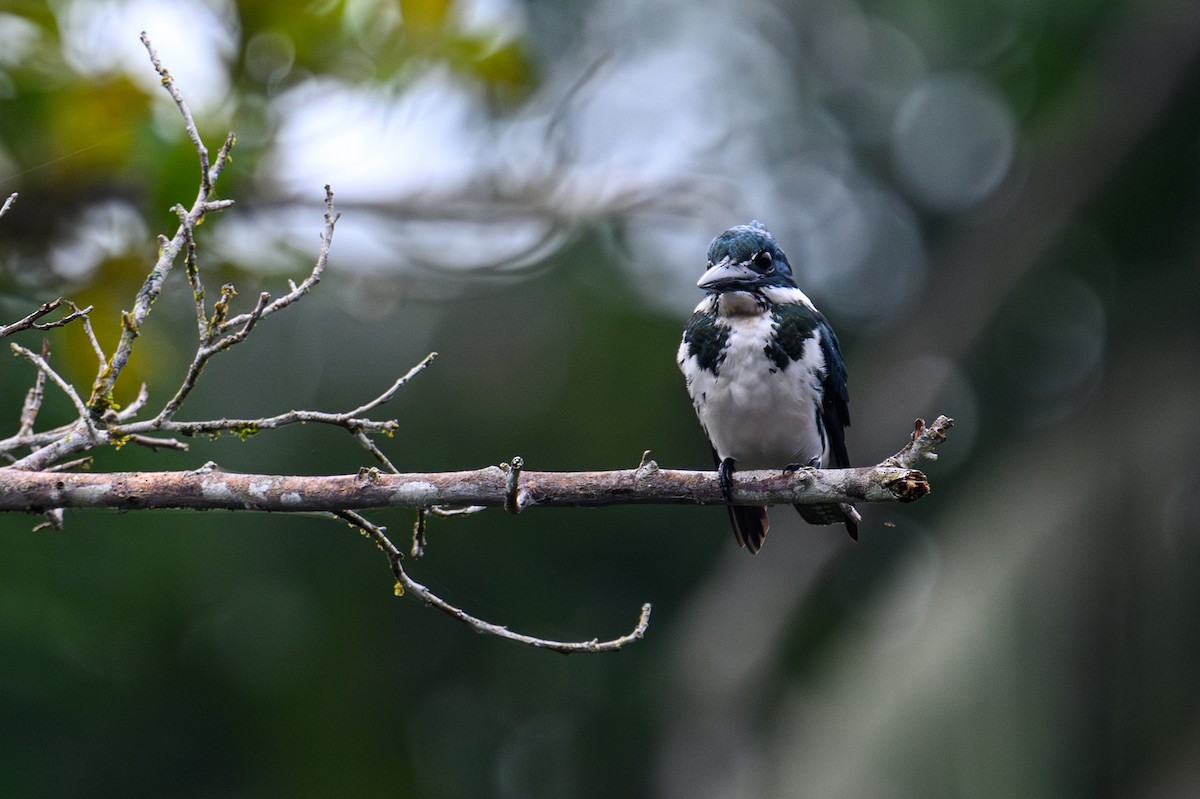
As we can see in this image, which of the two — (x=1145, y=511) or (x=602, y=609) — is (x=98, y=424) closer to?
(x=1145, y=511)

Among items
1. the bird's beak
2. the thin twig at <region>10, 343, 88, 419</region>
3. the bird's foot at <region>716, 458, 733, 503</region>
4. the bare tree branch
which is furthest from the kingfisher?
the thin twig at <region>10, 343, 88, 419</region>

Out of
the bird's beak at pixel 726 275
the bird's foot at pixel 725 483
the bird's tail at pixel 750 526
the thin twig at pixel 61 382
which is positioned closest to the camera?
the thin twig at pixel 61 382

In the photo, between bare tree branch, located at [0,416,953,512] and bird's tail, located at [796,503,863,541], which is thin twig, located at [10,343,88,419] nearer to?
bare tree branch, located at [0,416,953,512]

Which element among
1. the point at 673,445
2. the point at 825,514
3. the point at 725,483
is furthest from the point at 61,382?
the point at 673,445

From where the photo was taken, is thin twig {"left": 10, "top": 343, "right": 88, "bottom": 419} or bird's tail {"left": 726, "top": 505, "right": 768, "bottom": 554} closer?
thin twig {"left": 10, "top": 343, "right": 88, "bottom": 419}

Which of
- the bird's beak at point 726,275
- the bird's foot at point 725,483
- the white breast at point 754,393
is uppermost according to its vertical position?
the bird's beak at point 726,275

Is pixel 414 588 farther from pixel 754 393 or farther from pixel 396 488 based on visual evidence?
pixel 754 393

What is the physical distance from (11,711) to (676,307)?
6054 mm

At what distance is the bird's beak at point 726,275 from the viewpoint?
4113 millimetres

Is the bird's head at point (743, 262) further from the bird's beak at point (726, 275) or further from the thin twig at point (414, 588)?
the thin twig at point (414, 588)

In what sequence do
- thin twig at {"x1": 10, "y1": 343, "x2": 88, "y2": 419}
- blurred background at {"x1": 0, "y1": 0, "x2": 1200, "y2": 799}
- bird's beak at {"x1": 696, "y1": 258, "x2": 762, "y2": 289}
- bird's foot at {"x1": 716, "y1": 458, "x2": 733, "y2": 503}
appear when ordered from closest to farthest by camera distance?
thin twig at {"x1": 10, "y1": 343, "x2": 88, "y2": 419}, bird's foot at {"x1": 716, "y1": 458, "x2": 733, "y2": 503}, bird's beak at {"x1": 696, "y1": 258, "x2": 762, "y2": 289}, blurred background at {"x1": 0, "y1": 0, "x2": 1200, "y2": 799}

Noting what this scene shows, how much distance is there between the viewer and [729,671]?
913cm

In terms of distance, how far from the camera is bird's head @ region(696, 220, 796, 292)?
414 centimetres

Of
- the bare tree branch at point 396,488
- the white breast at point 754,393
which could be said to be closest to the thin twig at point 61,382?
the bare tree branch at point 396,488
